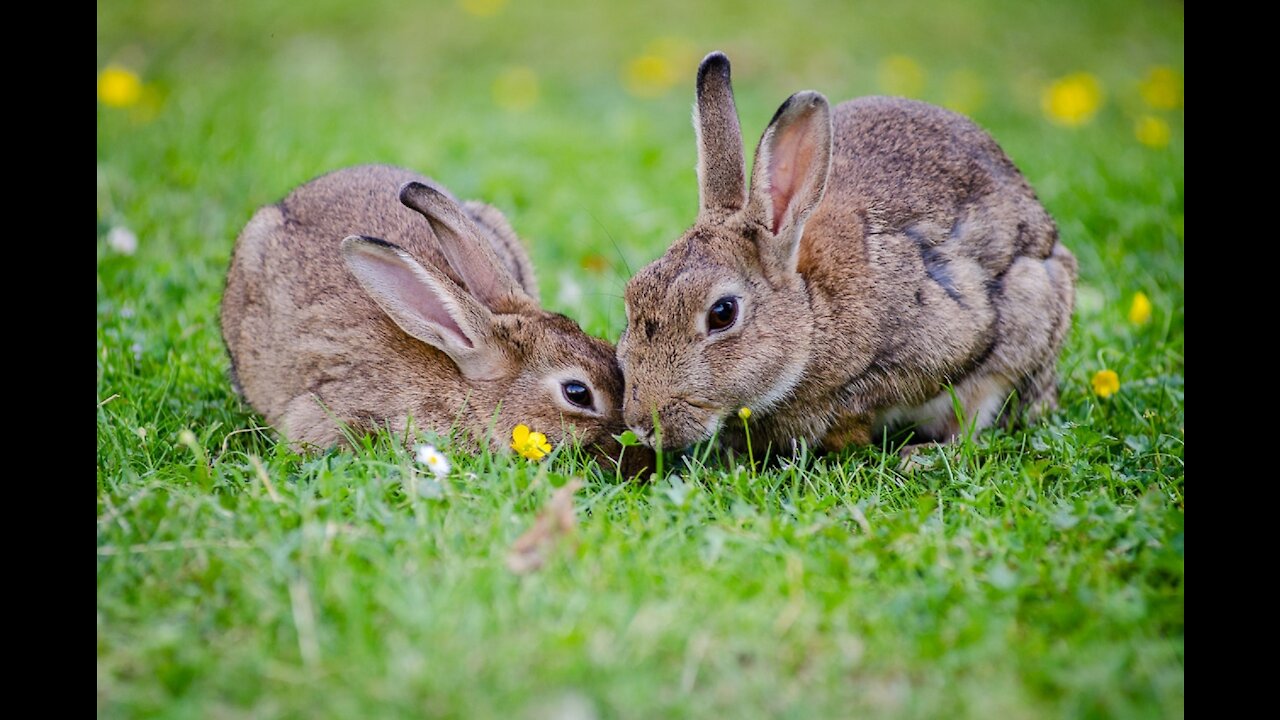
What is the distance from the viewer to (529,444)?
4500 millimetres

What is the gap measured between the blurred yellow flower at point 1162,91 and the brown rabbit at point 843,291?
5.34m

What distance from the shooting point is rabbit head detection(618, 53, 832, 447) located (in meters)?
4.38

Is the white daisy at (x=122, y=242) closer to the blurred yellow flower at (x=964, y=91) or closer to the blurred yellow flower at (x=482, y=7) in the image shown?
the blurred yellow flower at (x=964, y=91)

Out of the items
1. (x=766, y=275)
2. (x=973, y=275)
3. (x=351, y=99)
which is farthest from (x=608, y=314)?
(x=351, y=99)

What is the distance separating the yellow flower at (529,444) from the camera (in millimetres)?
4449

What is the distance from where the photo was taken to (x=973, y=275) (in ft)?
16.3

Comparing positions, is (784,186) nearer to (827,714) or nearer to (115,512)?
(827,714)

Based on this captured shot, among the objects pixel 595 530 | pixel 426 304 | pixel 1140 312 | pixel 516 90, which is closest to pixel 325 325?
pixel 426 304

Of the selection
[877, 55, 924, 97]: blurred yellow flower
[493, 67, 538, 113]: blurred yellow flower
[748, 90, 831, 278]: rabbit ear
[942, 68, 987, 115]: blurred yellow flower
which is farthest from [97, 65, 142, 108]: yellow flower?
[942, 68, 987, 115]: blurred yellow flower

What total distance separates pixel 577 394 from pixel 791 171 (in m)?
1.28

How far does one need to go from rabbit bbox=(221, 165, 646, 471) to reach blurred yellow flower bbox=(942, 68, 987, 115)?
5255mm

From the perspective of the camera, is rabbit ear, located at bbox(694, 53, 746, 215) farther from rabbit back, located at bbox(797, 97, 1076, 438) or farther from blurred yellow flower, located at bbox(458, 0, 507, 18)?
blurred yellow flower, located at bbox(458, 0, 507, 18)

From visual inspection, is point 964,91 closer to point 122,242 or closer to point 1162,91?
point 1162,91

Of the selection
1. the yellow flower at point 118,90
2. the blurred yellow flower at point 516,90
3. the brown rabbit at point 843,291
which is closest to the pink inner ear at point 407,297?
the brown rabbit at point 843,291
